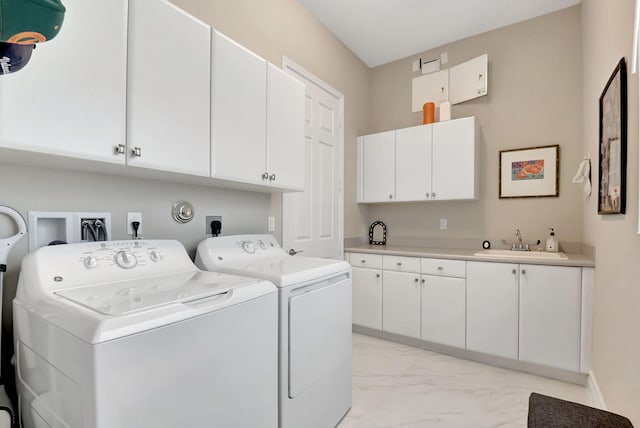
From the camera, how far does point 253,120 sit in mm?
1855

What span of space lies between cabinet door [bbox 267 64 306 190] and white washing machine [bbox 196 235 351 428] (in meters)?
0.51

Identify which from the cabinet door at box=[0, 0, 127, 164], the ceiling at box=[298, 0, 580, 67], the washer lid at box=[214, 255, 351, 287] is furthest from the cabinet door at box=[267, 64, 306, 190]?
the ceiling at box=[298, 0, 580, 67]

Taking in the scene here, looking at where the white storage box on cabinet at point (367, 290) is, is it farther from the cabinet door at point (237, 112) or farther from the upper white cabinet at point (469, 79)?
the upper white cabinet at point (469, 79)

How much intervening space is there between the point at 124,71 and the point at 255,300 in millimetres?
1063

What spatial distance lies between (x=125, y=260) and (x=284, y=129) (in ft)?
4.02

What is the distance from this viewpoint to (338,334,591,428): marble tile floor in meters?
1.86

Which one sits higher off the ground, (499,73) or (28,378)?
(499,73)

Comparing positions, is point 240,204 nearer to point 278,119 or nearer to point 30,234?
point 278,119

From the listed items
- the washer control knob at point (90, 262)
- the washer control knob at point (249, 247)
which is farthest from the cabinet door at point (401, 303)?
the washer control knob at point (90, 262)

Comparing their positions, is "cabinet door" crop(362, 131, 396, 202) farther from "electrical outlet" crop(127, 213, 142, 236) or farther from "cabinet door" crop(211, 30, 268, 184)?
"electrical outlet" crop(127, 213, 142, 236)

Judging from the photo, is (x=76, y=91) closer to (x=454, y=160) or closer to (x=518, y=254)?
(x=454, y=160)

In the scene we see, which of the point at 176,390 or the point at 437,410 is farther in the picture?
the point at 437,410

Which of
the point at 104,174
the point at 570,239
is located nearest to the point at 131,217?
the point at 104,174

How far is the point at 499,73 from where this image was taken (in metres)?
3.13
